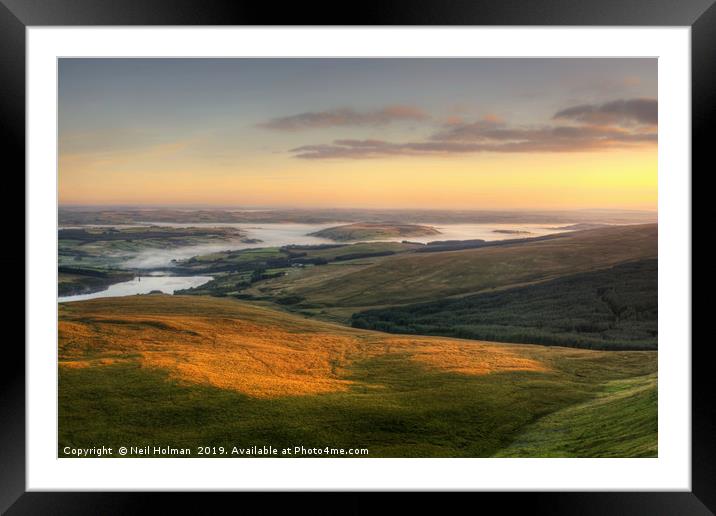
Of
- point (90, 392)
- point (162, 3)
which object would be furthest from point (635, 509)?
point (90, 392)

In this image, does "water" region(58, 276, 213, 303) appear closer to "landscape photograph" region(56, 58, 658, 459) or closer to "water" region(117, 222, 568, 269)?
"landscape photograph" region(56, 58, 658, 459)

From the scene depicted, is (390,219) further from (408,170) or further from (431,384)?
(431,384)

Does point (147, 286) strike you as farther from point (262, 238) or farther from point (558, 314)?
point (558, 314)

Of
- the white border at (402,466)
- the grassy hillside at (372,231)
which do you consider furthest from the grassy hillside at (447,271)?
the white border at (402,466)

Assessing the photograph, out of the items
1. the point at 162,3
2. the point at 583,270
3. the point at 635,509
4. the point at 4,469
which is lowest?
the point at 635,509

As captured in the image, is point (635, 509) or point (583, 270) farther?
point (583, 270)

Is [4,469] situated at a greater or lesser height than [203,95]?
lesser
